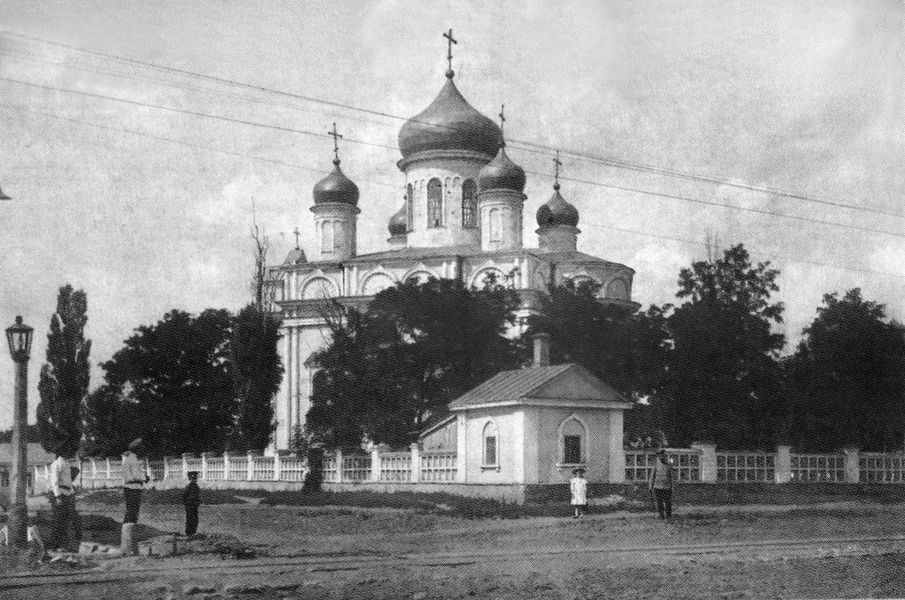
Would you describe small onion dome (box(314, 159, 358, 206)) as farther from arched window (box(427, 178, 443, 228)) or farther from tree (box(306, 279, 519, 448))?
tree (box(306, 279, 519, 448))

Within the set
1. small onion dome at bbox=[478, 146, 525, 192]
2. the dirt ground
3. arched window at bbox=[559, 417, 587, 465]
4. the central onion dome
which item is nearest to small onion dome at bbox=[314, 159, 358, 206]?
the central onion dome

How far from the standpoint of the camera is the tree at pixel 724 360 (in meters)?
37.6

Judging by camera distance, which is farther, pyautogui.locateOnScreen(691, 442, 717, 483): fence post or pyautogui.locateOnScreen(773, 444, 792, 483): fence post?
pyautogui.locateOnScreen(773, 444, 792, 483): fence post

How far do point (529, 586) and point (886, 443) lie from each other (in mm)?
31473

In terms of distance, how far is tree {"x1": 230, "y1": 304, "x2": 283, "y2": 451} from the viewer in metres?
40.9

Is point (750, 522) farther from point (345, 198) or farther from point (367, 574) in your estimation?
point (345, 198)

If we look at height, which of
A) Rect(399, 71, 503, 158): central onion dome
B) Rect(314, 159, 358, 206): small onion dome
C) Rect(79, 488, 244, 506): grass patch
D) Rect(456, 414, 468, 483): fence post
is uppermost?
Rect(399, 71, 503, 158): central onion dome

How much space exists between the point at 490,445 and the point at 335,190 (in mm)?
32448

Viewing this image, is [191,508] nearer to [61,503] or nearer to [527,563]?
[61,503]

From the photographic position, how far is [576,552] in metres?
16.8

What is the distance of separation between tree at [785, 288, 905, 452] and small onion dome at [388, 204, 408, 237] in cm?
2901

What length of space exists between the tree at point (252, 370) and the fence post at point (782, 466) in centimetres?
1668

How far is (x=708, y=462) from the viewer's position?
1261 inches

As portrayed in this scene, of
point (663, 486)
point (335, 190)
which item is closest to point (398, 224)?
point (335, 190)
